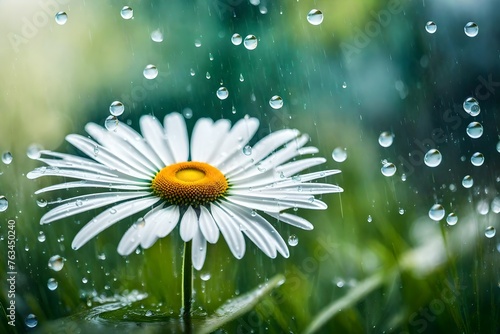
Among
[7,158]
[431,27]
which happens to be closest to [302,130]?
[431,27]

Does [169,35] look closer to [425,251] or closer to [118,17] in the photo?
[118,17]

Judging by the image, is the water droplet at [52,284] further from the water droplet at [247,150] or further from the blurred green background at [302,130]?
the water droplet at [247,150]

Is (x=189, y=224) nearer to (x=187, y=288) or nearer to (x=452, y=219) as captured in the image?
(x=187, y=288)

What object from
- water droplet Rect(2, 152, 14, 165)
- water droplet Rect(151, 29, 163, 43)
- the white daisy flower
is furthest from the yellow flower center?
water droplet Rect(151, 29, 163, 43)

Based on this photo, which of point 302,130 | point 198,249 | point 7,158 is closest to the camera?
point 198,249

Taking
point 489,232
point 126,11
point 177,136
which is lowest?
point 489,232

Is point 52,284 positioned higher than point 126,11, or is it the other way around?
point 126,11
